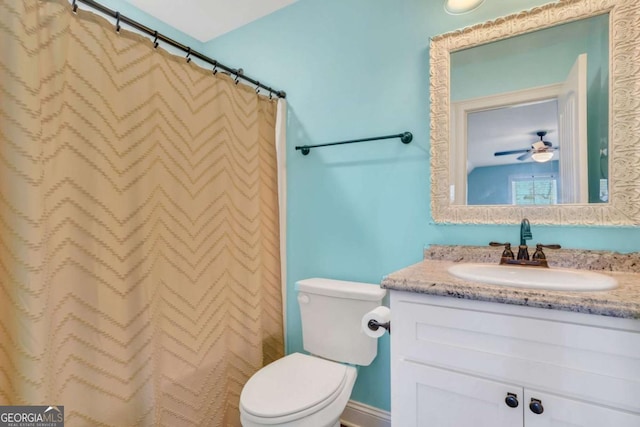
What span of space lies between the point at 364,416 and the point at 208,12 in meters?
2.53

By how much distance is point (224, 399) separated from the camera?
1.51 meters

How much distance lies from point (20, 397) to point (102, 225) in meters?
0.55

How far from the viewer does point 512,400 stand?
2.56 ft

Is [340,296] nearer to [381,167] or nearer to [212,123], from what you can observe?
[381,167]

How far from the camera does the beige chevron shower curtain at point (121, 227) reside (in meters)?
0.91

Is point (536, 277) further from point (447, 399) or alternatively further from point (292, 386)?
point (292, 386)

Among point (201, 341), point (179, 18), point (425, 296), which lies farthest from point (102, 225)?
point (179, 18)

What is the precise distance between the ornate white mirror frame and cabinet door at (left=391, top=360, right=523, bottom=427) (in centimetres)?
68

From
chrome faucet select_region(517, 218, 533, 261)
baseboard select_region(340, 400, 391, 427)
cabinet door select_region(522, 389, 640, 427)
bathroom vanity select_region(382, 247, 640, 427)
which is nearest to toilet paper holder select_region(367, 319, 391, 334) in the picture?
bathroom vanity select_region(382, 247, 640, 427)

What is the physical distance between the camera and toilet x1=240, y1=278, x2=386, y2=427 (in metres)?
1.11

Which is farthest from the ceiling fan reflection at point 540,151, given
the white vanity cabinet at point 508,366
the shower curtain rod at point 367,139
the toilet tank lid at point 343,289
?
the toilet tank lid at point 343,289

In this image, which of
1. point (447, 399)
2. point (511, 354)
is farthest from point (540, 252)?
point (447, 399)

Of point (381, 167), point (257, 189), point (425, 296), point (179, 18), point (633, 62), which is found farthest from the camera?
point (179, 18)

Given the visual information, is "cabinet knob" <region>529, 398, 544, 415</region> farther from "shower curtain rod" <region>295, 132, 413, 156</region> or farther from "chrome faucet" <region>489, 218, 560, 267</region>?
→ "shower curtain rod" <region>295, 132, 413, 156</region>
